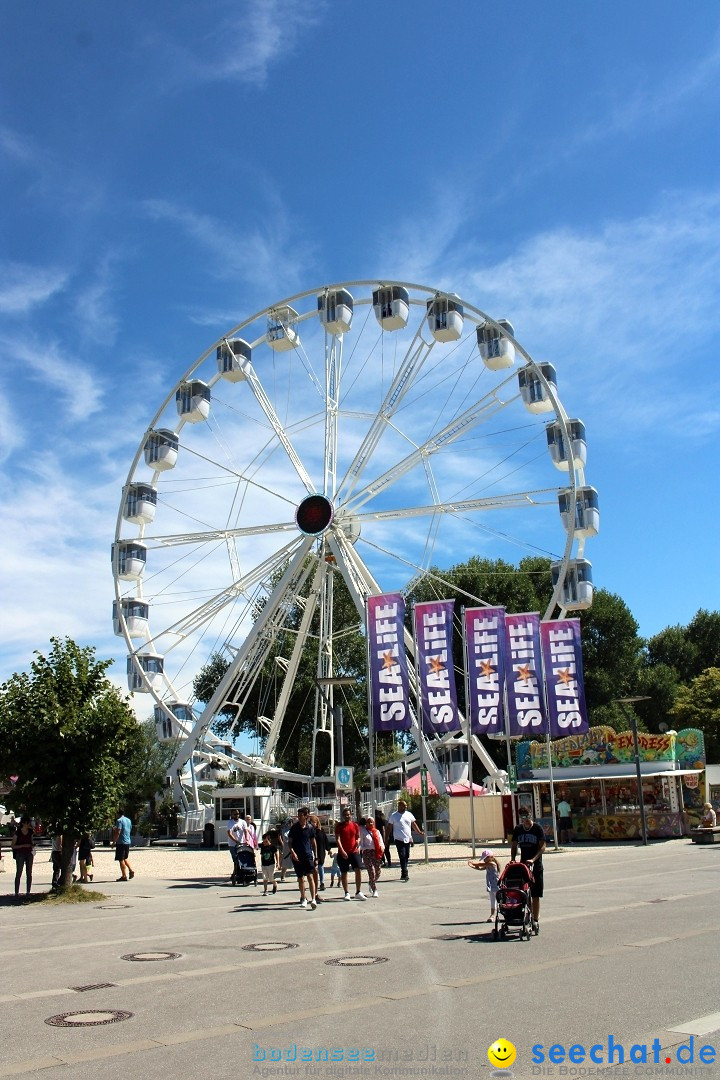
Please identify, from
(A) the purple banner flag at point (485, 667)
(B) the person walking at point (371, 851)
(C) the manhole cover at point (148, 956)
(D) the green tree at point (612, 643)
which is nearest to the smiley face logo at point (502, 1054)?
(C) the manhole cover at point (148, 956)

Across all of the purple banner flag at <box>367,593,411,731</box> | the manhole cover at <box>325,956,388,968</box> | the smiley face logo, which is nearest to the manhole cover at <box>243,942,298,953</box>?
the manhole cover at <box>325,956,388,968</box>

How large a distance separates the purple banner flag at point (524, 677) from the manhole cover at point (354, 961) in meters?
17.3

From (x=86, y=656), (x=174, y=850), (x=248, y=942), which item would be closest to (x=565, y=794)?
(x=174, y=850)

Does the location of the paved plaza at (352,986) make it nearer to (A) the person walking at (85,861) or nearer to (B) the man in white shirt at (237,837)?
(B) the man in white shirt at (237,837)

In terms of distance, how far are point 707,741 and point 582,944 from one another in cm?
4921

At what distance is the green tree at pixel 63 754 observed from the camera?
19.2 m

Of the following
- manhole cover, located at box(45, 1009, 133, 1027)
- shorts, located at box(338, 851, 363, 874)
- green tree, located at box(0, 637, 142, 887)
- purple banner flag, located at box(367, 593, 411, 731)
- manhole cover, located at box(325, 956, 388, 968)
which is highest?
purple banner flag, located at box(367, 593, 411, 731)

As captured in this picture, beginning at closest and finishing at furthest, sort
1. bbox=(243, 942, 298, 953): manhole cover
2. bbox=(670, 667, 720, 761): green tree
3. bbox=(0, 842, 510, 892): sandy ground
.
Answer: bbox=(243, 942, 298, 953): manhole cover < bbox=(0, 842, 510, 892): sandy ground < bbox=(670, 667, 720, 761): green tree

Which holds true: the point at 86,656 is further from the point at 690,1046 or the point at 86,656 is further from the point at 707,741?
the point at 707,741

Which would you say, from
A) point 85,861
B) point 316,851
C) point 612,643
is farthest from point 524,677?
point 612,643

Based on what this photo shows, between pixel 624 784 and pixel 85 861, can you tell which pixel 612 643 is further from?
pixel 85 861

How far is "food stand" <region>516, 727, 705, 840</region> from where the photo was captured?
34.9 m

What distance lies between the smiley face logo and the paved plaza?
78 millimetres

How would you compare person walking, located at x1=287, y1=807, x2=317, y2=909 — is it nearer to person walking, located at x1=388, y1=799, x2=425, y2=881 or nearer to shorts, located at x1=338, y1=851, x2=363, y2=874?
shorts, located at x1=338, y1=851, x2=363, y2=874
